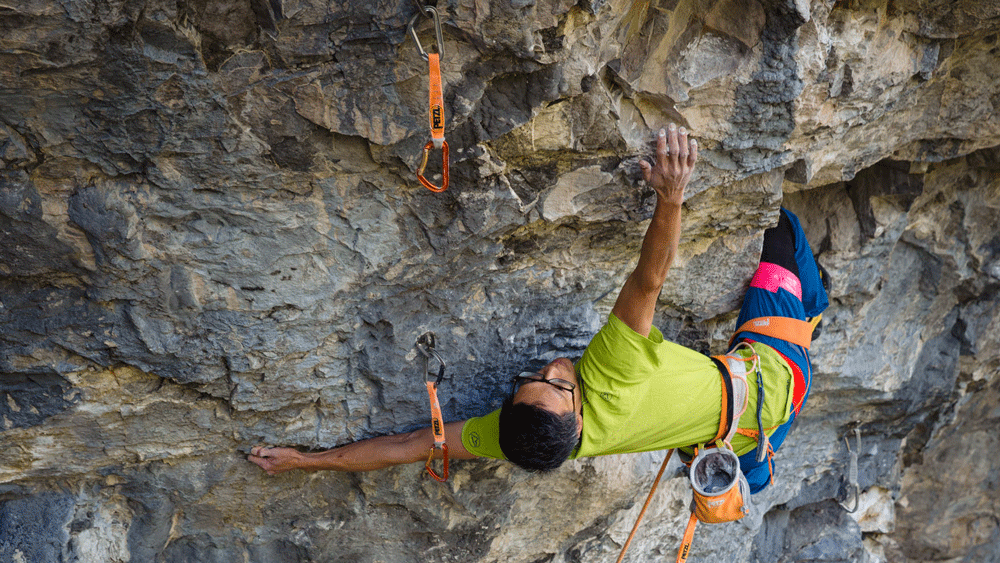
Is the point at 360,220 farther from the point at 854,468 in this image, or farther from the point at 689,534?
the point at 854,468

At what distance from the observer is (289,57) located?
1.91m

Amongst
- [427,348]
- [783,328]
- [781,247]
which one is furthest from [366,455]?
[781,247]

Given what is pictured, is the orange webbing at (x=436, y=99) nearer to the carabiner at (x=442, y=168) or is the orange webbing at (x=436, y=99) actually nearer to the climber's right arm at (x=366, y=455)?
the carabiner at (x=442, y=168)

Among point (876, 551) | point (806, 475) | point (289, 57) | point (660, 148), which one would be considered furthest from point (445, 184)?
point (876, 551)

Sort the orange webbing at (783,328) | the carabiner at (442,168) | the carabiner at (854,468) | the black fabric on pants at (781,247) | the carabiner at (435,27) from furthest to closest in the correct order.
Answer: the carabiner at (854,468)
the black fabric on pants at (781,247)
the orange webbing at (783,328)
the carabiner at (442,168)
the carabiner at (435,27)

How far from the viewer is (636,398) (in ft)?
7.88

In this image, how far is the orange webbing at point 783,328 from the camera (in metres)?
2.77

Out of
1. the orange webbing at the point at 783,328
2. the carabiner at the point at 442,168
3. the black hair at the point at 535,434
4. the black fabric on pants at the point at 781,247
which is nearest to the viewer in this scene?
the carabiner at the point at 442,168

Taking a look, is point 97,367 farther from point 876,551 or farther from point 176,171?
point 876,551

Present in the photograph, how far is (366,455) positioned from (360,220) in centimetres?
90

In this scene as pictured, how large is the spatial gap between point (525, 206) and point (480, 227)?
0.58 feet

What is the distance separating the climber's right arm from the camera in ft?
8.27

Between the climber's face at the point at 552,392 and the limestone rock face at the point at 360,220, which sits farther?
the climber's face at the point at 552,392

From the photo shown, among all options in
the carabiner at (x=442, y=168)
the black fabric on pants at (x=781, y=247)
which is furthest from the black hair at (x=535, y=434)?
the black fabric on pants at (x=781, y=247)
